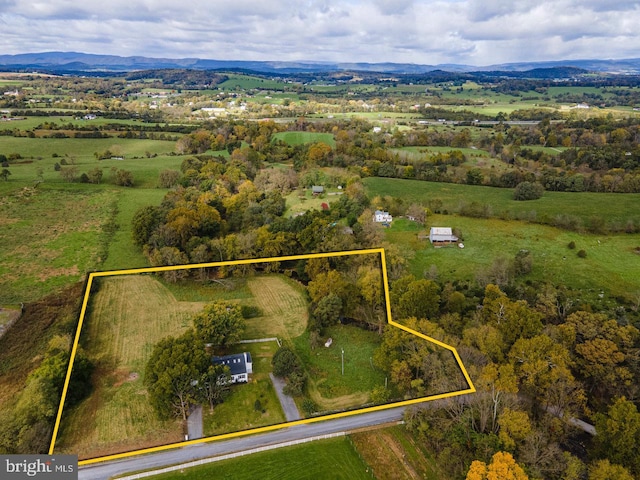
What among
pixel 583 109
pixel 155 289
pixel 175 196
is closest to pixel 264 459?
pixel 155 289

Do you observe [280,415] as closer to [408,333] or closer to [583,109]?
[408,333]

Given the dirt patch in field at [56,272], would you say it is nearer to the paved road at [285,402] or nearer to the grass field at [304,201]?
the paved road at [285,402]

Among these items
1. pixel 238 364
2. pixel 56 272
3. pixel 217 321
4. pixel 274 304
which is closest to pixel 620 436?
pixel 274 304

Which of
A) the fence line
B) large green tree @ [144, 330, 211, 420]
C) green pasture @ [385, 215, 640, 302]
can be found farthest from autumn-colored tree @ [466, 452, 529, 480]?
green pasture @ [385, 215, 640, 302]

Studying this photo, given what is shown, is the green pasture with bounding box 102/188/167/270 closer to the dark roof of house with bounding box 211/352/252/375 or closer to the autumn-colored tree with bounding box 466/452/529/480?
the dark roof of house with bounding box 211/352/252/375

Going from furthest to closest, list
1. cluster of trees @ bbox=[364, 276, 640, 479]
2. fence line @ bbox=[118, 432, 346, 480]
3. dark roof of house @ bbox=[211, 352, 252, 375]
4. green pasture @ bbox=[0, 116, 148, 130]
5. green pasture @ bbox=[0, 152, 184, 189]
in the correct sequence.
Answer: green pasture @ bbox=[0, 116, 148, 130], green pasture @ bbox=[0, 152, 184, 189], fence line @ bbox=[118, 432, 346, 480], cluster of trees @ bbox=[364, 276, 640, 479], dark roof of house @ bbox=[211, 352, 252, 375]

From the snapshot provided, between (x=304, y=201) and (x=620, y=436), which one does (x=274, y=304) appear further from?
(x=304, y=201)
